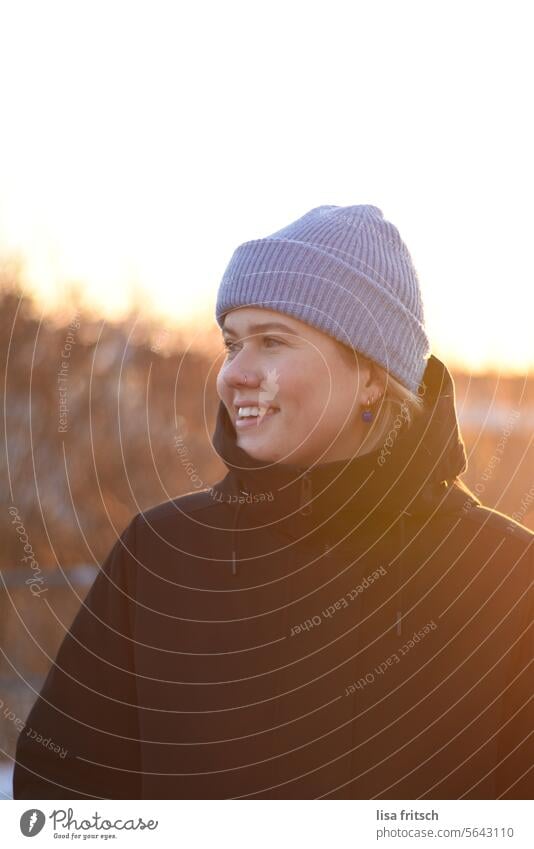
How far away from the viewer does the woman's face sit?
2.13 metres

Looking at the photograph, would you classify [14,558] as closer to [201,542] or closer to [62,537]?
[62,537]

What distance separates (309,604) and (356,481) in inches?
10.1

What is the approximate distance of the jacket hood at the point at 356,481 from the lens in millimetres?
2162

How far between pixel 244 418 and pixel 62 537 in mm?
2666

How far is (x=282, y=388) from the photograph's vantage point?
2135mm

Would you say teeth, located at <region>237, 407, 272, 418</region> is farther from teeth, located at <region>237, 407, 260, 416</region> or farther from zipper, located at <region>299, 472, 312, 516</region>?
zipper, located at <region>299, 472, 312, 516</region>

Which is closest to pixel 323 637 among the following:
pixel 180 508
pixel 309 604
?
pixel 309 604

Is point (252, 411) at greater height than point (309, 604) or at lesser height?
greater

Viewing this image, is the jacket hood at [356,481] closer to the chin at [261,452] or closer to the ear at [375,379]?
the chin at [261,452]

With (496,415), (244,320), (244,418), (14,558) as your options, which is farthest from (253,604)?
(496,415)

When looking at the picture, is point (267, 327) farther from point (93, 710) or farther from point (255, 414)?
point (93, 710)

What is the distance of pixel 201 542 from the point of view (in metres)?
2.31
